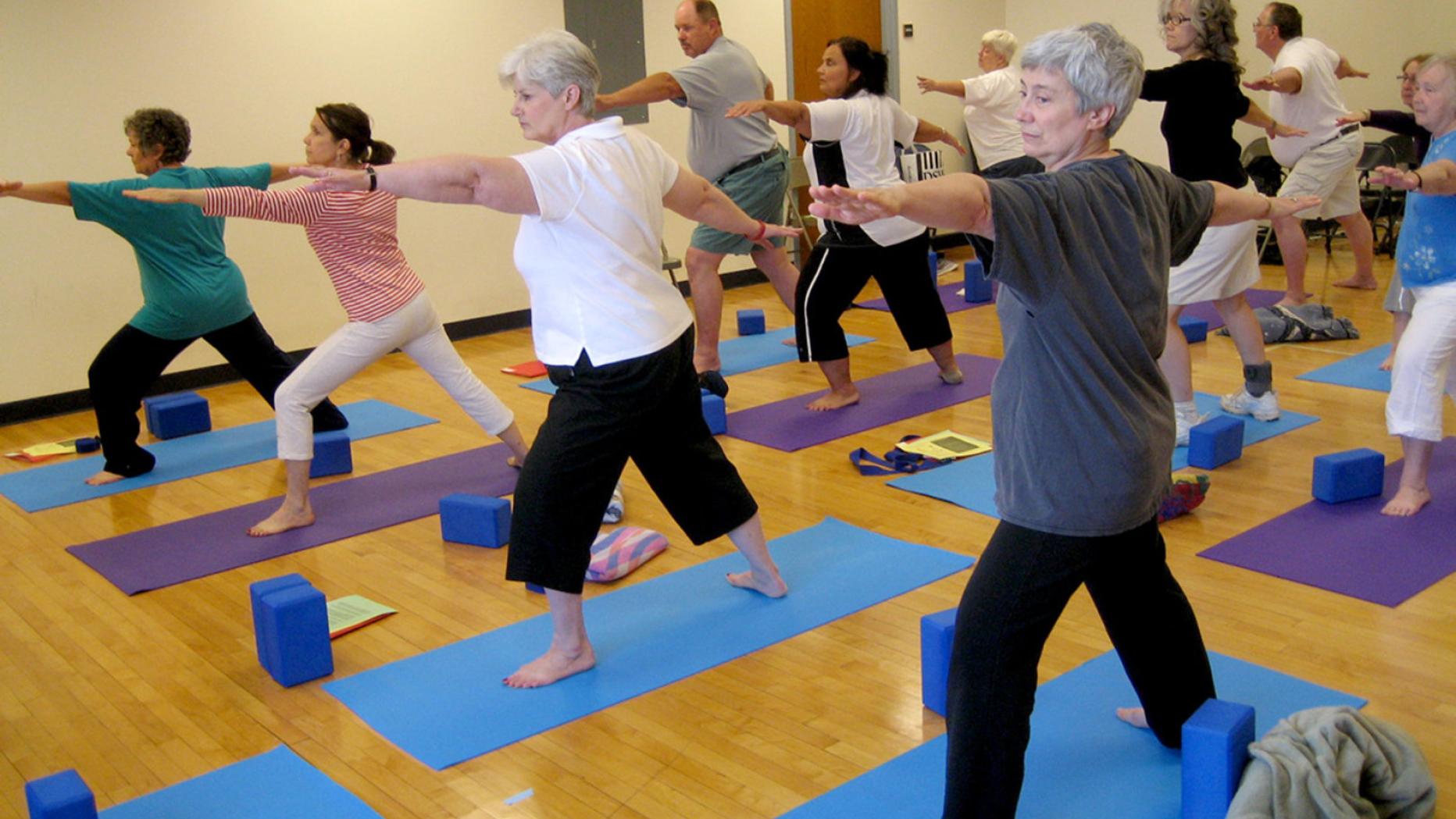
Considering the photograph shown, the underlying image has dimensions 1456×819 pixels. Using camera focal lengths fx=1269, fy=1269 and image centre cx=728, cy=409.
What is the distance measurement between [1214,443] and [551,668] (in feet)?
7.93

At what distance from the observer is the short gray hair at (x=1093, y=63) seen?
6.05ft

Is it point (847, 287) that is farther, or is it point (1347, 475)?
point (847, 287)

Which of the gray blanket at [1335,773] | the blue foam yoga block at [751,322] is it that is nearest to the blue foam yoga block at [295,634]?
the gray blanket at [1335,773]

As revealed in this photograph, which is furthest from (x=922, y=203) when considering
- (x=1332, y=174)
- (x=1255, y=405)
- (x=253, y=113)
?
(x=1332, y=174)

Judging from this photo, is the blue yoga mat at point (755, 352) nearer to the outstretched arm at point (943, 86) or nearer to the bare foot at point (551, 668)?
the outstretched arm at point (943, 86)

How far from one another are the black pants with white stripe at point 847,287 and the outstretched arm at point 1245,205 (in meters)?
2.61

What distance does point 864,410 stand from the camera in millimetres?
5152

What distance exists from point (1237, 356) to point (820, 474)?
7.93 feet

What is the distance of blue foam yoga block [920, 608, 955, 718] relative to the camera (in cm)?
263

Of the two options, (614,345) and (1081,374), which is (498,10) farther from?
(1081,374)

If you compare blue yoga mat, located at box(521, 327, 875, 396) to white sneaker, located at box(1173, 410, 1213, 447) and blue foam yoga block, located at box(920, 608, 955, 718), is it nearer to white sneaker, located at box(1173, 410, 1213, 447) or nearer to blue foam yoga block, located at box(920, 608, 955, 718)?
white sneaker, located at box(1173, 410, 1213, 447)

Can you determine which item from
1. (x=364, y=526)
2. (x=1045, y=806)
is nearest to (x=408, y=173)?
(x=1045, y=806)

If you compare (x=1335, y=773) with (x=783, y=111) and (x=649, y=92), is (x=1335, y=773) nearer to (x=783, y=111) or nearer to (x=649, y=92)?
(x=783, y=111)

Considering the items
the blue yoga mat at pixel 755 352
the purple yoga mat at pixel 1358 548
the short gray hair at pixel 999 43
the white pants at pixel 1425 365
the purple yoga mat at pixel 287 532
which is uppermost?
→ the short gray hair at pixel 999 43
